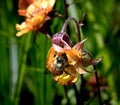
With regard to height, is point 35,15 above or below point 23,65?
above

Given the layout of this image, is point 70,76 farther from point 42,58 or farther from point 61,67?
point 42,58

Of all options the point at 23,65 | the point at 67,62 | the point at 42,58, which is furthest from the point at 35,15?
→ the point at 23,65

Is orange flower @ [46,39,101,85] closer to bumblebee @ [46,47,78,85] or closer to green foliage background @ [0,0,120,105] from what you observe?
bumblebee @ [46,47,78,85]

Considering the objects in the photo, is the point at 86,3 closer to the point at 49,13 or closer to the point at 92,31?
the point at 92,31

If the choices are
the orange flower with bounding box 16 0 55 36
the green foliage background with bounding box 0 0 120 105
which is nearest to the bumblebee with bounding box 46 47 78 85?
the orange flower with bounding box 16 0 55 36

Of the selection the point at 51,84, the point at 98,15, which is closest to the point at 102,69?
the point at 98,15

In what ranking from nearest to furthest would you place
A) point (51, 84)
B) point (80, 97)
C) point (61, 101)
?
point (80, 97) → point (51, 84) → point (61, 101)

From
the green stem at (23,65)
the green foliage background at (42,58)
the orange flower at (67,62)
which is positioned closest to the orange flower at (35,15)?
the orange flower at (67,62)
